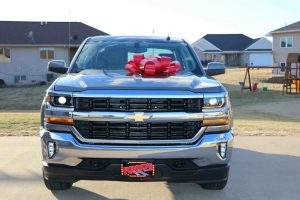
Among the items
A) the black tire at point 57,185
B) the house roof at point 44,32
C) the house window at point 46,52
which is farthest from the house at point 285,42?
the black tire at point 57,185

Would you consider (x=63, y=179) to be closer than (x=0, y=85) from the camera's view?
Yes

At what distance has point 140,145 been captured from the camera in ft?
14.8

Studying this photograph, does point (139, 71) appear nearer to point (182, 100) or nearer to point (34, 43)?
point (182, 100)

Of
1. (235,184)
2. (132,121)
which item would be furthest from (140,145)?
(235,184)

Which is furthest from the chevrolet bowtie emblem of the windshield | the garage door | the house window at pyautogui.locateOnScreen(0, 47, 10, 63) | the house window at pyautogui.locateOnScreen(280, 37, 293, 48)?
the garage door

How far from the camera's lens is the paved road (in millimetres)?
5387

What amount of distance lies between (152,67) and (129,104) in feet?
3.23

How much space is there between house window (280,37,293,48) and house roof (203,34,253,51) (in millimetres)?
27874

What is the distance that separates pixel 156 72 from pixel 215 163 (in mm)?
1310

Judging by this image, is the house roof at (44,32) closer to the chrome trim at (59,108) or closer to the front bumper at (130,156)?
the chrome trim at (59,108)

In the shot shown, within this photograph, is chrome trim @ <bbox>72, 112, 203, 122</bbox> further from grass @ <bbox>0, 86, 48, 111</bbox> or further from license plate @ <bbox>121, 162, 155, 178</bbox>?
grass @ <bbox>0, 86, 48, 111</bbox>

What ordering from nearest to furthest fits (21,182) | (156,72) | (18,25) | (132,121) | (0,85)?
(132,121)
(156,72)
(21,182)
(0,85)
(18,25)

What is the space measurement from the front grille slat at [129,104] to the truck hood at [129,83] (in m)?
0.13

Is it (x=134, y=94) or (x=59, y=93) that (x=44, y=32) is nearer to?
(x=59, y=93)
